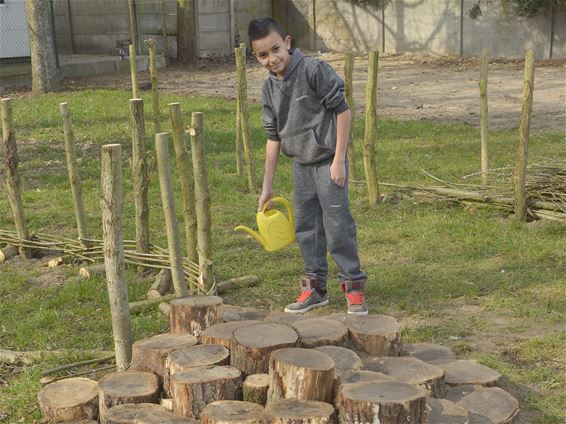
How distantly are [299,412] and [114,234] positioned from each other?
1.20 meters

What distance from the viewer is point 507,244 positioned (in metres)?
5.90

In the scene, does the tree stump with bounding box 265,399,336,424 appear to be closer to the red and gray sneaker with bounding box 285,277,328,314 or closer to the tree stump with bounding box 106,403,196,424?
the tree stump with bounding box 106,403,196,424

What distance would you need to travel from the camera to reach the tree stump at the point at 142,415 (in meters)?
3.24

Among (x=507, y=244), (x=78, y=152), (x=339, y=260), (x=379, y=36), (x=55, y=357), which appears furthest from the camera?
(x=379, y=36)

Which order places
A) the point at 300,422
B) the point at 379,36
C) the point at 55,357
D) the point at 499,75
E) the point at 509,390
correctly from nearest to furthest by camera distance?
the point at 300,422
the point at 509,390
the point at 55,357
the point at 499,75
the point at 379,36

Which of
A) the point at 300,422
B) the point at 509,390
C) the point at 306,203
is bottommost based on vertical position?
the point at 509,390

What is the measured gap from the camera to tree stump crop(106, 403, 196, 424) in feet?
10.6

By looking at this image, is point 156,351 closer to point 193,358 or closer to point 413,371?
point 193,358

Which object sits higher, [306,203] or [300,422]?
[306,203]

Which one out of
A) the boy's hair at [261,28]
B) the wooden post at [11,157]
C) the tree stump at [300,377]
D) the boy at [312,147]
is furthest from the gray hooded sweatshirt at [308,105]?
the wooden post at [11,157]

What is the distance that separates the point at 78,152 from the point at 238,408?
671 centimetres

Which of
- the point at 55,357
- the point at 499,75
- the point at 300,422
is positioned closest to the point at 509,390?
the point at 300,422

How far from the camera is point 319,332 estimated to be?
378 centimetres

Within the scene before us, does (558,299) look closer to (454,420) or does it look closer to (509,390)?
(509,390)
